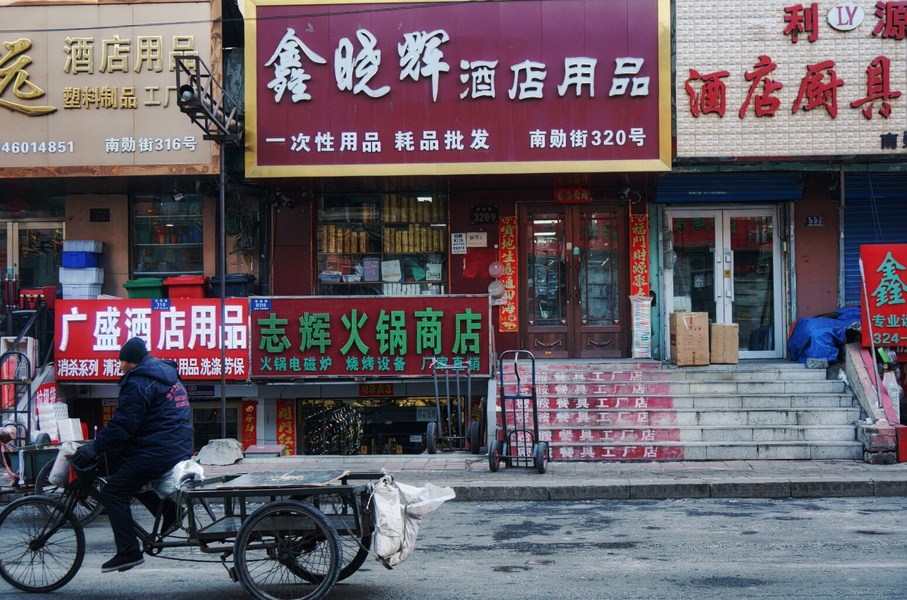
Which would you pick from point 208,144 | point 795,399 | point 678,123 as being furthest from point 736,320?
point 208,144

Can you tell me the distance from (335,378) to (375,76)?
4.57 m

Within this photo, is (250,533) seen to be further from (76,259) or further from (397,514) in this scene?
(76,259)

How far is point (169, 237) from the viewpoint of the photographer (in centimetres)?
1434

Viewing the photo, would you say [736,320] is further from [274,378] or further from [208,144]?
[208,144]

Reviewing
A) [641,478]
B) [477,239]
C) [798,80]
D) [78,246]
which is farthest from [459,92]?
[78,246]

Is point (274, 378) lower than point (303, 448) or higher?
higher

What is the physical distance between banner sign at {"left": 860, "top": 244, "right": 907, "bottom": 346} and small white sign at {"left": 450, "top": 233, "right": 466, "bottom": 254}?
6.09m

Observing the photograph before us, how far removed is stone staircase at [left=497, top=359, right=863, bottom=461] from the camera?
11.0 m

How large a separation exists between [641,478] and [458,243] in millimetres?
5676

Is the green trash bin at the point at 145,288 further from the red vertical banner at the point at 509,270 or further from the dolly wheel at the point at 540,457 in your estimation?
the dolly wheel at the point at 540,457

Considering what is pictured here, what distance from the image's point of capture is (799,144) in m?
12.1

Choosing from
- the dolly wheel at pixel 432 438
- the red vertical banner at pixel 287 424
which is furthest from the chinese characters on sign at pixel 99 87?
the dolly wheel at pixel 432 438

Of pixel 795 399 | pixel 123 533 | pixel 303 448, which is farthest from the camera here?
pixel 303 448

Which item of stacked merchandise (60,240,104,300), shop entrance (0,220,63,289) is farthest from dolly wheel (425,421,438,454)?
shop entrance (0,220,63,289)
